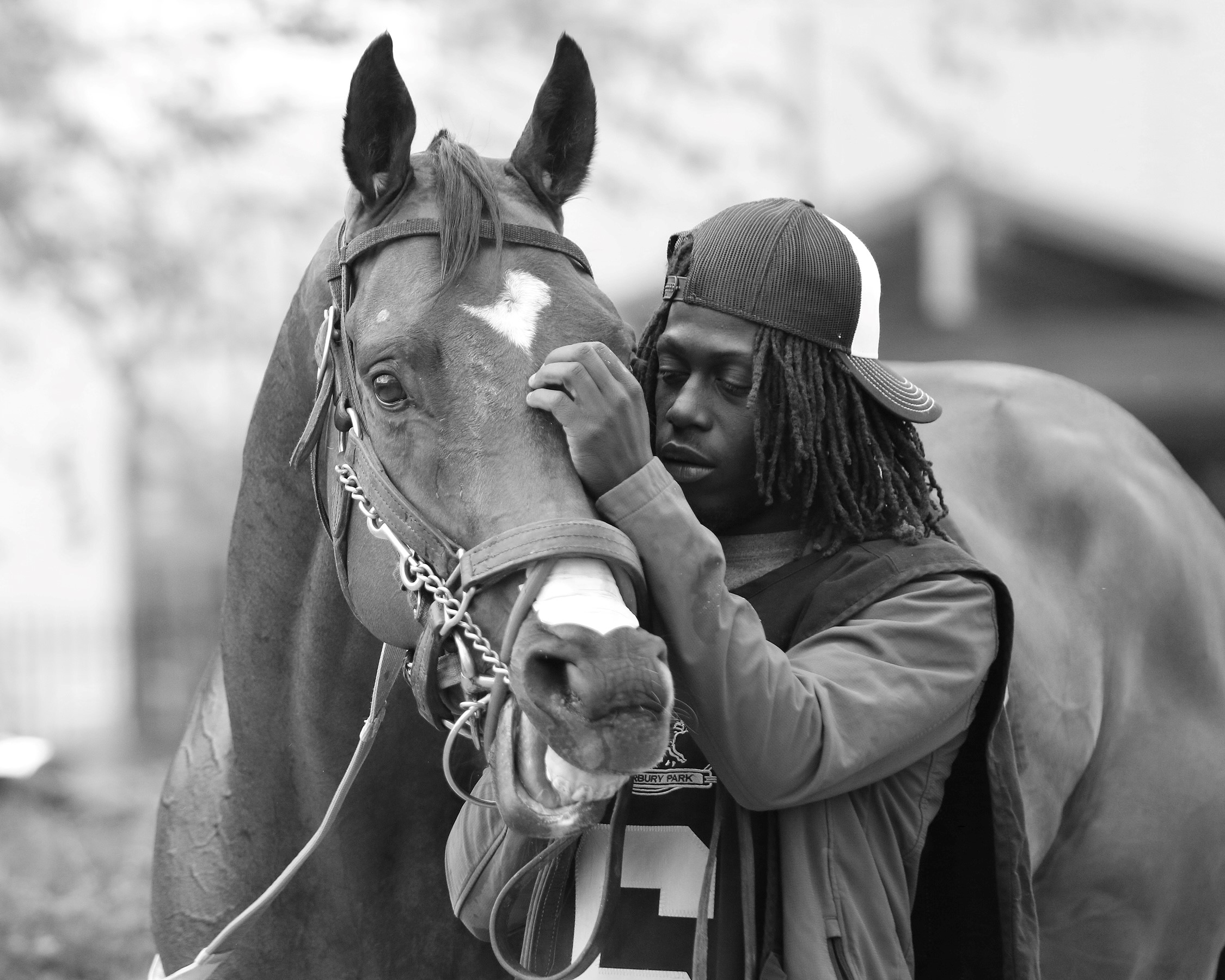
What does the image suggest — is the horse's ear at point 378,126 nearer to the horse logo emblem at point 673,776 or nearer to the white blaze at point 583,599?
the white blaze at point 583,599

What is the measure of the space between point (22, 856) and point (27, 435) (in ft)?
15.5

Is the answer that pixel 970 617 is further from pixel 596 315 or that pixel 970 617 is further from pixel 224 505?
pixel 224 505

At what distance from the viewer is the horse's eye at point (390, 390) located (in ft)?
7.35

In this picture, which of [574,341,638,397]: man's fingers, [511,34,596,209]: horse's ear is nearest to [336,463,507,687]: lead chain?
[574,341,638,397]: man's fingers

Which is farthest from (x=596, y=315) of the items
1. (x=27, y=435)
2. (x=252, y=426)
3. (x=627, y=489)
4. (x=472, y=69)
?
(x=27, y=435)

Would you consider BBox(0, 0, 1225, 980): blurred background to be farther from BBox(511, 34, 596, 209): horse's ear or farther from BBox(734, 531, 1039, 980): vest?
BBox(734, 531, 1039, 980): vest

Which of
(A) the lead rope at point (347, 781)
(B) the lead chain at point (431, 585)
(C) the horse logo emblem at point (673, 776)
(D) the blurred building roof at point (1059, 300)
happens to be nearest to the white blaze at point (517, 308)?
(B) the lead chain at point (431, 585)

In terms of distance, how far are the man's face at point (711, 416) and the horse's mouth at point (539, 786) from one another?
597 mm

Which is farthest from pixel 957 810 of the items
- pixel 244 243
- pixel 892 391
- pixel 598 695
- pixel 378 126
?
pixel 244 243

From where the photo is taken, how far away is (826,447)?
243 cm

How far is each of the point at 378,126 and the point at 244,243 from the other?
5448 mm

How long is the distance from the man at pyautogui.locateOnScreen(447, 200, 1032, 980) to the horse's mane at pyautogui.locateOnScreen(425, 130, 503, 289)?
29 cm

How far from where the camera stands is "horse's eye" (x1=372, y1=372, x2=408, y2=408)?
7.35 ft

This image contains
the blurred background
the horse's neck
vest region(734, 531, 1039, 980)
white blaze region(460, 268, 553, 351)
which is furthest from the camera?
the blurred background
